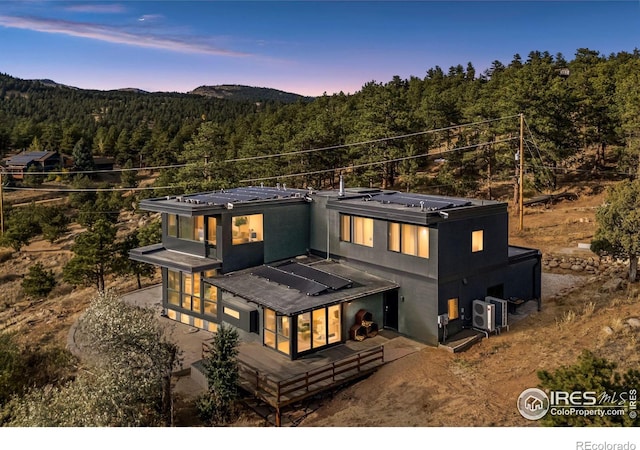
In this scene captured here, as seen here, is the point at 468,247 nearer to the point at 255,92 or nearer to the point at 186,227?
the point at 186,227

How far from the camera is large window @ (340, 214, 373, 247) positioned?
1492cm

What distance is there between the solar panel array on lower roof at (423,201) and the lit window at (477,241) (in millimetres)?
906

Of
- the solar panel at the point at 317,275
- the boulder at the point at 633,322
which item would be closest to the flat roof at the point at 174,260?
the solar panel at the point at 317,275

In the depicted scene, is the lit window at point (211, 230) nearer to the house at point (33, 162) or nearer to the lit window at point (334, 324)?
the lit window at point (334, 324)

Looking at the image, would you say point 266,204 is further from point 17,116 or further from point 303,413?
point 17,116

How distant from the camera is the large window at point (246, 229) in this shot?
15.3 meters

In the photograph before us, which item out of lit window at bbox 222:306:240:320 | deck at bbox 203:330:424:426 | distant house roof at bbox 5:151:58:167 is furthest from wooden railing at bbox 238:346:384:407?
distant house roof at bbox 5:151:58:167

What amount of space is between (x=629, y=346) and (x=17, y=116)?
86.7m

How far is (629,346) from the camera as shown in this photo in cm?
1104

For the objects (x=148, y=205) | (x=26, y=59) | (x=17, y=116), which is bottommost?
(x=148, y=205)

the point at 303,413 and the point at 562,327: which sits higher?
the point at 562,327
